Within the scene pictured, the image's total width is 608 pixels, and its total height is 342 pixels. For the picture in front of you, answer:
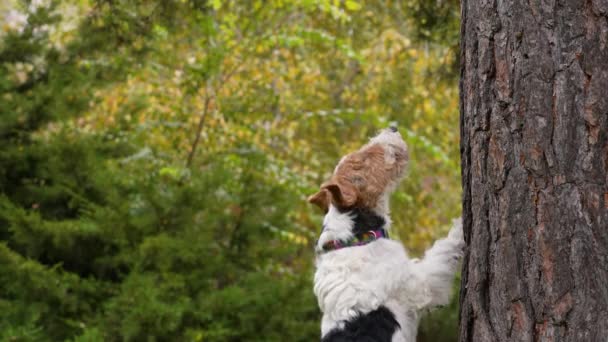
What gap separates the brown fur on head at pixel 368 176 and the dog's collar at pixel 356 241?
0.16 meters

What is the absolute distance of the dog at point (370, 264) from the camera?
10.7 feet

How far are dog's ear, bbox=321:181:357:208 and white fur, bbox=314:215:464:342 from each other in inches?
5.3

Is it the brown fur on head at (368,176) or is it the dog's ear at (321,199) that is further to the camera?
the dog's ear at (321,199)

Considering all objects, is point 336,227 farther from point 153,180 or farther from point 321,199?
point 153,180

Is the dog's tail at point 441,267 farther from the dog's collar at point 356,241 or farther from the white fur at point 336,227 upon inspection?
the white fur at point 336,227

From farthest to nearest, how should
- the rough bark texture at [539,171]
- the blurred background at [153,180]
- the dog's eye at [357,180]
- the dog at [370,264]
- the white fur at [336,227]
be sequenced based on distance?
the blurred background at [153,180] → the dog's eye at [357,180] → the white fur at [336,227] → the dog at [370,264] → the rough bark texture at [539,171]

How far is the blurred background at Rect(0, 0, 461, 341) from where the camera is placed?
6.11 m

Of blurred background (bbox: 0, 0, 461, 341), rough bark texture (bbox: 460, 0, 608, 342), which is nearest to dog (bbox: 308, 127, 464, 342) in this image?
rough bark texture (bbox: 460, 0, 608, 342)

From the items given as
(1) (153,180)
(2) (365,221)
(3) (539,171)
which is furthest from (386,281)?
(1) (153,180)

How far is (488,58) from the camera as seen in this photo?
2.58 meters

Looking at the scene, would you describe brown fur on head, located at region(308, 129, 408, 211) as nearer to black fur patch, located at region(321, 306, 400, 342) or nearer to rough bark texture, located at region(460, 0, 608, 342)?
black fur patch, located at region(321, 306, 400, 342)

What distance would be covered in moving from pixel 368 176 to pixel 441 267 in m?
0.62

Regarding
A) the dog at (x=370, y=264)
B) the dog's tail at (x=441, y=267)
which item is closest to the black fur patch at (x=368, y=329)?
the dog at (x=370, y=264)

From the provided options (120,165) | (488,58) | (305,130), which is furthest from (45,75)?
(488,58)
